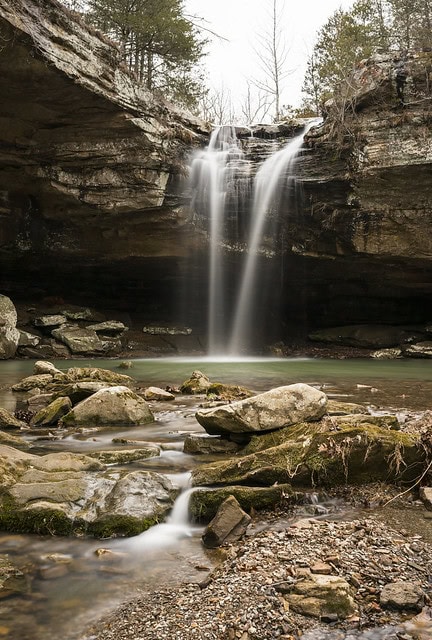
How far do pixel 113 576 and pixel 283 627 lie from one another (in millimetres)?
1103

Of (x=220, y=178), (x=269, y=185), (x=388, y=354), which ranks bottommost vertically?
(x=388, y=354)

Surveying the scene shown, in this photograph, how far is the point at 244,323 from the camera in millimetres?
22672

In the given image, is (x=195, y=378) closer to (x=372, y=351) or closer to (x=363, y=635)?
(x=363, y=635)

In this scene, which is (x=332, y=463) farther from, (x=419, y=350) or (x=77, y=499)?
(x=419, y=350)

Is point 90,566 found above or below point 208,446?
below

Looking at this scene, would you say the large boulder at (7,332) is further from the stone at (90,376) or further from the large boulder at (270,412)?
the large boulder at (270,412)

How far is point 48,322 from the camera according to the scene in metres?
20.5

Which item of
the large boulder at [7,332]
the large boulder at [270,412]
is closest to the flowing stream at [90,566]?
the large boulder at [270,412]

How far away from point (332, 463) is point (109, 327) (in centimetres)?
1808

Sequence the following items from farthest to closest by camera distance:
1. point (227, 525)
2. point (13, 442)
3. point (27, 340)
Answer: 1. point (27, 340)
2. point (13, 442)
3. point (227, 525)

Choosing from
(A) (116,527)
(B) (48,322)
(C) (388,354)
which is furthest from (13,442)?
(C) (388,354)

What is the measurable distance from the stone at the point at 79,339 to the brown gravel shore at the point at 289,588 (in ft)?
55.5

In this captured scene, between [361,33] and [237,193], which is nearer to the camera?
[237,193]

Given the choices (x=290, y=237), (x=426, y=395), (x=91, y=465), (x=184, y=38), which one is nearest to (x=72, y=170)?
(x=184, y=38)
